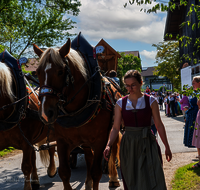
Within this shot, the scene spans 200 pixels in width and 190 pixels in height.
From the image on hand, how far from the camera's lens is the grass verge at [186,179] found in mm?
4043

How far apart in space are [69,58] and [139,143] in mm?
1333

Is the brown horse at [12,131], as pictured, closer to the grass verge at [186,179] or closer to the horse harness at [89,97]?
the horse harness at [89,97]

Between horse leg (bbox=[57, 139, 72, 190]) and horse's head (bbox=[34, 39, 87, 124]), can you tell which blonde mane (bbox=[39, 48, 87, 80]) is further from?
horse leg (bbox=[57, 139, 72, 190])

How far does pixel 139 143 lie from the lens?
9.25ft

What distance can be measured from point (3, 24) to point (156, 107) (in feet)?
29.5

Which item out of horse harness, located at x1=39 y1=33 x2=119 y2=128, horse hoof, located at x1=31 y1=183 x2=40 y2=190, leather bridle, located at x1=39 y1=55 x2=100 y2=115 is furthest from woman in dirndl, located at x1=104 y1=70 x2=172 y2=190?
horse hoof, located at x1=31 y1=183 x2=40 y2=190

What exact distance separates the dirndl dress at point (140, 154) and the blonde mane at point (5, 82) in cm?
188

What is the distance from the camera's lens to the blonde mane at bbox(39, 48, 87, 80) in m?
2.91

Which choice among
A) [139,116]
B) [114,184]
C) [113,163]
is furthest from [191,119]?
[139,116]

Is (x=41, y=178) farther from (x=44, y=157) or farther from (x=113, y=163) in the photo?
(x=113, y=163)

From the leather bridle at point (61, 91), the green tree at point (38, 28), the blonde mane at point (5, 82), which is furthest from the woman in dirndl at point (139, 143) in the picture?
the green tree at point (38, 28)

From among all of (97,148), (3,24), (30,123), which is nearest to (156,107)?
(97,148)

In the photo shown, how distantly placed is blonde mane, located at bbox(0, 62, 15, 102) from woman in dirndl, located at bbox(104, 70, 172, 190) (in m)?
1.82

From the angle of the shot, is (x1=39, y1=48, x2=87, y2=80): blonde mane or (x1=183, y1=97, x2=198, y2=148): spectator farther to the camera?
(x1=183, y1=97, x2=198, y2=148): spectator
